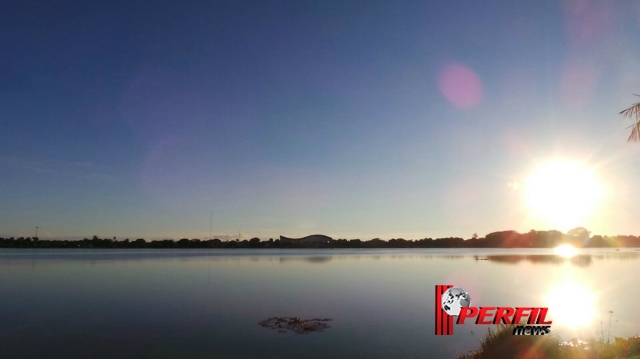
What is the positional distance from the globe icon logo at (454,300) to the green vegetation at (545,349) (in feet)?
8.45

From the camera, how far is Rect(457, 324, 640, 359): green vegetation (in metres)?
15.5

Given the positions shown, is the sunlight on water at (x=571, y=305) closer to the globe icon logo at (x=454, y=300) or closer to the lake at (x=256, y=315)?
the lake at (x=256, y=315)

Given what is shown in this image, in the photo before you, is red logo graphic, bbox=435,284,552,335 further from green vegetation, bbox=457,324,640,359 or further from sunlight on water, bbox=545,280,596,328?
sunlight on water, bbox=545,280,596,328

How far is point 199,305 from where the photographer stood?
3416 cm

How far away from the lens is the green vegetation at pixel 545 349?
50.7 ft

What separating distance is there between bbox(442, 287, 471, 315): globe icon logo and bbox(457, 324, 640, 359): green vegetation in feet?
8.45

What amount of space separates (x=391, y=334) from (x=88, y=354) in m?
15.0

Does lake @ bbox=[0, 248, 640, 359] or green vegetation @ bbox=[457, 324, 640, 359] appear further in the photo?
lake @ bbox=[0, 248, 640, 359]

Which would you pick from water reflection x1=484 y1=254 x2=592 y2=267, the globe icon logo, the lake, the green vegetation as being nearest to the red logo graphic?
the globe icon logo

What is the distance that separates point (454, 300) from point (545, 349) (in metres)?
6.05

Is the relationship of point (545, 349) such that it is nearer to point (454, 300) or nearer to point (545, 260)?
point (454, 300)

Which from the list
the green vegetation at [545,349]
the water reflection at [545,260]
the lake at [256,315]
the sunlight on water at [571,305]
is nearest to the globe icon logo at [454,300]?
the lake at [256,315]

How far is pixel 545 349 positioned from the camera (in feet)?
52.1

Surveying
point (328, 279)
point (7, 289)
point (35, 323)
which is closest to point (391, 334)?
point (35, 323)
